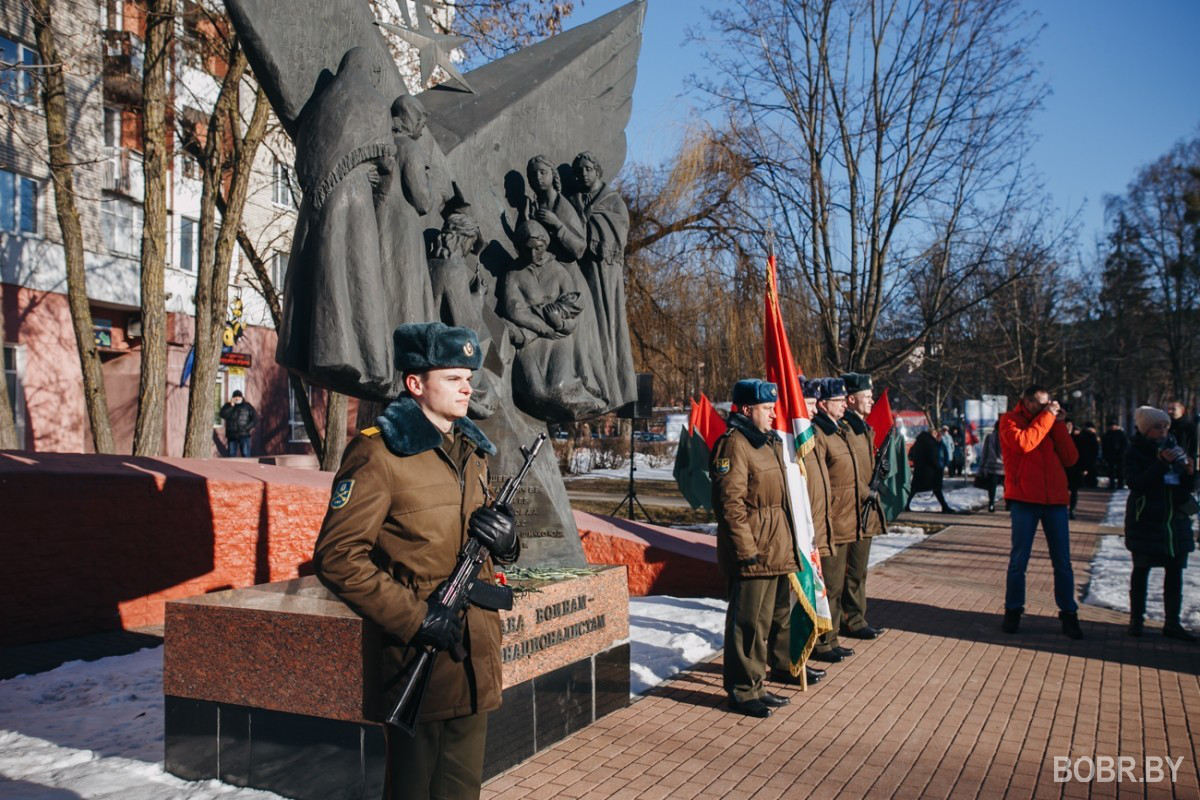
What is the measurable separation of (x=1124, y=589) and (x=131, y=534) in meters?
9.27

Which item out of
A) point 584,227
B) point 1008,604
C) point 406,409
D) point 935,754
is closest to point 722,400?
point 1008,604

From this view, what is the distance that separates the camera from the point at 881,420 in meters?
9.84

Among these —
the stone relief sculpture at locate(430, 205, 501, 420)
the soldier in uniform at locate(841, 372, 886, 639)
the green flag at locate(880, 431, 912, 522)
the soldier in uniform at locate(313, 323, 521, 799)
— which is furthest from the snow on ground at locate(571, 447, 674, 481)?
the soldier in uniform at locate(313, 323, 521, 799)

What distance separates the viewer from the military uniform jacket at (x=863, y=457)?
25.9 feet

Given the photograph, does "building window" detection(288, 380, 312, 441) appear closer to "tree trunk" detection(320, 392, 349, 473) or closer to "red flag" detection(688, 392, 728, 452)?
"tree trunk" detection(320, 392, 349, 473)

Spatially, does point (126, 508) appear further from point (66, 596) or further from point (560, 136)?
point (560, 136)

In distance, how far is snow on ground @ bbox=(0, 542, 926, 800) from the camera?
4.48m

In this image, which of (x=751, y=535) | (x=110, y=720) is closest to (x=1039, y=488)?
(x=751, y=535)

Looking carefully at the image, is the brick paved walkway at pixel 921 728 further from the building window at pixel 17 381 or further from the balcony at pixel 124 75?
the building window at pixel 17 381

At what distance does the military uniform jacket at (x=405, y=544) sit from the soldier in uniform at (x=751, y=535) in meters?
2.97

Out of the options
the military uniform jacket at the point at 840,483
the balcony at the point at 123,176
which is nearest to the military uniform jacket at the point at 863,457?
the military uniform jacket at the point at 840,483

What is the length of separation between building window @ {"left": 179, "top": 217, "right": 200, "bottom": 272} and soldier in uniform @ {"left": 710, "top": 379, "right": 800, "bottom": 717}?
22584 mm

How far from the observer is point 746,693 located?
5.91m

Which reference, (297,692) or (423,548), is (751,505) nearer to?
(297,692)
